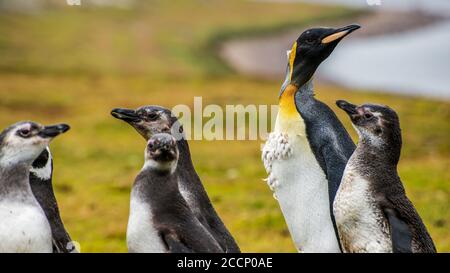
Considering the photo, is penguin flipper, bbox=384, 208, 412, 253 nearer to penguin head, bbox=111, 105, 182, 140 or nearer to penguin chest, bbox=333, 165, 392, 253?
penguin chest, bbox=333, 165, 392, 253

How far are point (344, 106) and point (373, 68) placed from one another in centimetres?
4337

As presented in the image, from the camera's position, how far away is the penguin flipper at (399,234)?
19.6 ft

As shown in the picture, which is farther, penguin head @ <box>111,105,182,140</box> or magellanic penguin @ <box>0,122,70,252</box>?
penguin head @ <box>111,105,182,140</box>

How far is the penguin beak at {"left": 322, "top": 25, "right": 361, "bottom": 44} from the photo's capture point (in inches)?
284

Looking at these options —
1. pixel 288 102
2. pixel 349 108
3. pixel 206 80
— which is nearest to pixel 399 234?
pixel 349 108

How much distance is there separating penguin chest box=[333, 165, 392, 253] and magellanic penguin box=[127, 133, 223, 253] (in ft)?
3.13

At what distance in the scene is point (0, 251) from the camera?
19.0ft

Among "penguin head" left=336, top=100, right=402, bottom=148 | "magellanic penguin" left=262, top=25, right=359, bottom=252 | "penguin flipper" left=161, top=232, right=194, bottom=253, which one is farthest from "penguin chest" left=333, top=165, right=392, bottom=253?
"penguin flipper" left=161, top=232, right=194, bottom=253

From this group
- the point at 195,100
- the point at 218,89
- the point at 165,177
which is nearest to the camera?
the point at 165,177

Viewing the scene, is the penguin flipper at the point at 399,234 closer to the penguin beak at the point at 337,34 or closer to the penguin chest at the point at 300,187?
the penguin chest at the point at 300,187

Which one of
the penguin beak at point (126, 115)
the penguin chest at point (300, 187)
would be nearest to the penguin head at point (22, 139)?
the penguin beak at point (126, 115)

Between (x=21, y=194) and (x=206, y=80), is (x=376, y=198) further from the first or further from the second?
(x=206, y=80)
